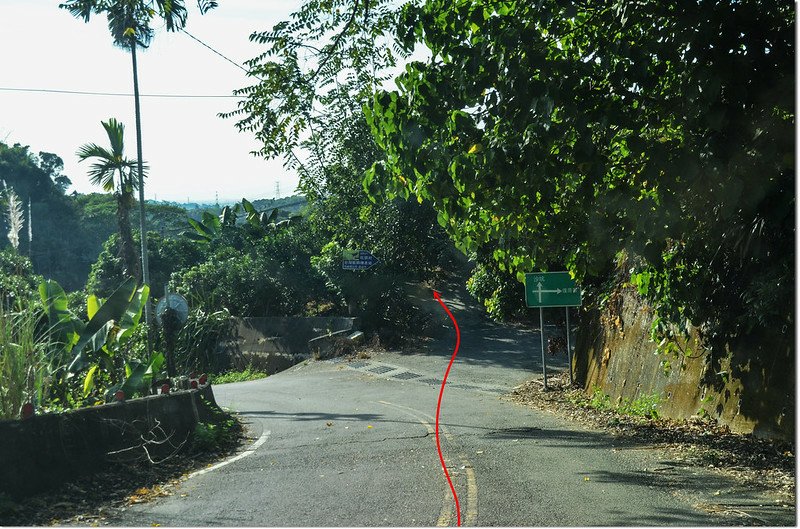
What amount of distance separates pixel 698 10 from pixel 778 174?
1956 millimetres

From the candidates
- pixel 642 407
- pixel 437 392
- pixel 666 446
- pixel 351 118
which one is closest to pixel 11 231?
pixel 666 446

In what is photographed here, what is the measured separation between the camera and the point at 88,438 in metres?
8.95

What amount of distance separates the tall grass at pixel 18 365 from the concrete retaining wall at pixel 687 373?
27.2ft

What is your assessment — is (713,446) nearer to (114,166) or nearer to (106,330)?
(106,330)

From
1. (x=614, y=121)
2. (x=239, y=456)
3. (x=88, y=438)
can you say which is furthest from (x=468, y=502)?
(x=239, y=456)

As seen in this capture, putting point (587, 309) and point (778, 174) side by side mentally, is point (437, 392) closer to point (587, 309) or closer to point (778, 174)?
point (587, 309)

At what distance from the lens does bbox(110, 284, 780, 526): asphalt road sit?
705 centimetres

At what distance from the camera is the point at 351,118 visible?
26672mm

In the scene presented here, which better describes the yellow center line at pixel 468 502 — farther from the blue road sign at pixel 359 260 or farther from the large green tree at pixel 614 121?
the blue road sign at pixel 359 260

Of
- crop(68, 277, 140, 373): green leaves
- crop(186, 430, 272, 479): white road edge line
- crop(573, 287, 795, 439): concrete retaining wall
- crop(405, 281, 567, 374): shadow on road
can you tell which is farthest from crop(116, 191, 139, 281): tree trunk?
crop(186, 430, 272, 479): white road edge line

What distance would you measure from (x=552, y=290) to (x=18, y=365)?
12.0 meters

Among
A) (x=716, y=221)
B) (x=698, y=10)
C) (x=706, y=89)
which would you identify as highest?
(x=698, y=10)

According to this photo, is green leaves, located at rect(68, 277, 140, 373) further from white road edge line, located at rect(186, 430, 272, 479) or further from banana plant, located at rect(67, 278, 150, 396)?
white road edge line, located at rect(186, 430, 272, 479)

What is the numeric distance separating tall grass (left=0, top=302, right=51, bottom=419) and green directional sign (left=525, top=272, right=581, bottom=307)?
11296 mm
